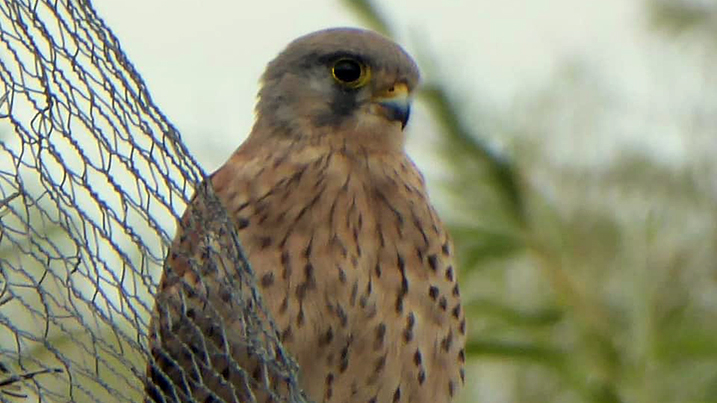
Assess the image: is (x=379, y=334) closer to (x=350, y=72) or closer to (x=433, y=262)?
(x=433, y=262)

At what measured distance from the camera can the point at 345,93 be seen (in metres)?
4.03

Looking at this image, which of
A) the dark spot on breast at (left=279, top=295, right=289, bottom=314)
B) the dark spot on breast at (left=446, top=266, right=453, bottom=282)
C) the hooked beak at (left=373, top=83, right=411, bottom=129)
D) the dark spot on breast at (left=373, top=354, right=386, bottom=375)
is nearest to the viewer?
the dark spot on breast at (left=279, top=295, right=289, bottom=314)

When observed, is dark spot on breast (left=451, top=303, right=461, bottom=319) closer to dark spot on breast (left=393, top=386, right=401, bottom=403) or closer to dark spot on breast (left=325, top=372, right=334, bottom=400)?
dark spot on breast (left=393, top=386, right=401, bottom=403)

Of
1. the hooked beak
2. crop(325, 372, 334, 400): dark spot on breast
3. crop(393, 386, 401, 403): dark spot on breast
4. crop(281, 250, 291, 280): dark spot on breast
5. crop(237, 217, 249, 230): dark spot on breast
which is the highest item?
the hooked beak

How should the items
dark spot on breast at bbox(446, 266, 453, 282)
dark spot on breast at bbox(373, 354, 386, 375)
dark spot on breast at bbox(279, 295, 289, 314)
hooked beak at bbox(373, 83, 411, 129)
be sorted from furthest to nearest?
hooked beak at bbox(373, 83, 411, 129), dark spot on breast at bbox(446, 266, 453, 282), dark spot on breast at bbox(373, 354, 386, 375), dark spot on breast at bbox(279, 295, 289, 314)

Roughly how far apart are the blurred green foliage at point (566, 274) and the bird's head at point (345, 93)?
0.26 metres

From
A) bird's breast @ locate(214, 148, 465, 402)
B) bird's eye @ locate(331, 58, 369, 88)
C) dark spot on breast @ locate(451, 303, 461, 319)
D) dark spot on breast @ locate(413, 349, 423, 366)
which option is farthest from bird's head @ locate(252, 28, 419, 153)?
dark spot on breast @ locate(413, 349, 423, 366)

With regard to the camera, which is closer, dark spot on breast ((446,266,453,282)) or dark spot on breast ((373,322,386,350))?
dark spot on breast ((373,322,386,350))

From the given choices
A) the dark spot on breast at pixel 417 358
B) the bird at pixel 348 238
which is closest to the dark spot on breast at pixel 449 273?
the bird at pixel 348 238

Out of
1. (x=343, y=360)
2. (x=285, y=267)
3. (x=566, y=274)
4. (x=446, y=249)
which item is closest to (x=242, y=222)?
(x=285, y=267)

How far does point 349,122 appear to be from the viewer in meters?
4.01

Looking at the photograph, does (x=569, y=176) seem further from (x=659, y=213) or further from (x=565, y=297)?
(x=565, y=297)

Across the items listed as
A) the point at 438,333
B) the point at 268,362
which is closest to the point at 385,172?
the point at 438,333

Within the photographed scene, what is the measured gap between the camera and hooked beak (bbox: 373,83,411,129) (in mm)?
3957
